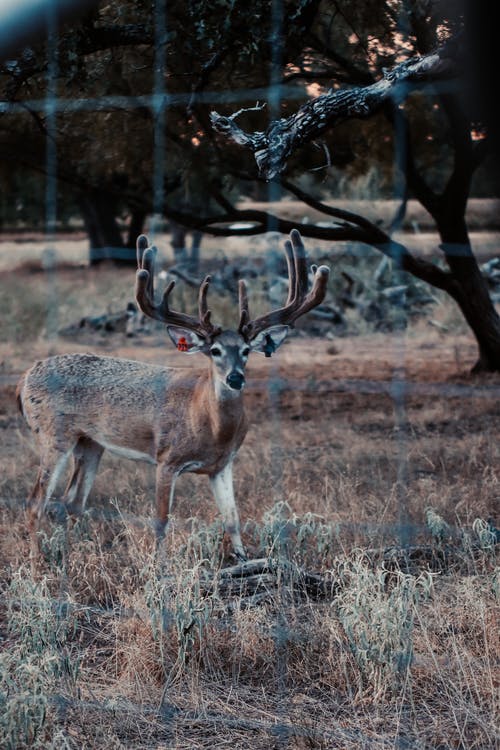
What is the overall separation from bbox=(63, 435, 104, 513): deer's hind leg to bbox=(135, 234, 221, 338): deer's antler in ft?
3.46

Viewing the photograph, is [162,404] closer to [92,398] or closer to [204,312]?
[92,398]

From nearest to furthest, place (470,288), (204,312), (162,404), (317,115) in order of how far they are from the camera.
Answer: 1. (317,115)
2. (204,312)
3. (162,404)
4. (470,288)

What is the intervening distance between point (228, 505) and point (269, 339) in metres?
0.95

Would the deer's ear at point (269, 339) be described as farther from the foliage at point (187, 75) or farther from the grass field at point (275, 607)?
the foliage at point (187, 75)

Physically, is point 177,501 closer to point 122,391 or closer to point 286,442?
point 122,391

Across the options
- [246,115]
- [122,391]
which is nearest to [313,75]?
[246,115]

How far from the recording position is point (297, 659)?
4312 millimetres

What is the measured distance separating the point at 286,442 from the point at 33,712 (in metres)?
4.96

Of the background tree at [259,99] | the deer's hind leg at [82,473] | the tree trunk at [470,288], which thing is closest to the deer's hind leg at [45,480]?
the deer's hind leg at [82,473]

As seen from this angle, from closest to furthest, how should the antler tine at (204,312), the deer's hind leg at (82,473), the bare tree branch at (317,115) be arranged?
the bare tree branch at (317,115)
the antler tine at (204,312)
the deer's hind leg at (82,473)

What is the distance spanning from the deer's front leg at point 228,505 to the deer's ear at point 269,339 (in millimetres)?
707

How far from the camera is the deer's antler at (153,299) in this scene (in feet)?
18.0

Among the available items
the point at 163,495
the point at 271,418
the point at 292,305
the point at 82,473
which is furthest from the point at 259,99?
the point at 163,495

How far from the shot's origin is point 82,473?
6.59 m
